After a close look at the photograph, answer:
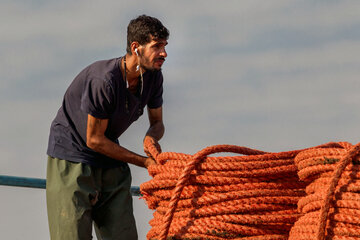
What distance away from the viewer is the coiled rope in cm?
240

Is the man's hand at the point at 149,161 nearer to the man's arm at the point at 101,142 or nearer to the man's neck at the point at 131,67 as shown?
the man's arm at the point at 101,142

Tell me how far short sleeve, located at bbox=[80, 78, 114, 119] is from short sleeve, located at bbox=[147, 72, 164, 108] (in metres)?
0.47

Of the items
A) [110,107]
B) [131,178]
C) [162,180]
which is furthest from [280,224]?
[131,178]

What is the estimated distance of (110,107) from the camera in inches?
136

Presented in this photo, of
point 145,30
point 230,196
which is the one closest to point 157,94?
point 145,30

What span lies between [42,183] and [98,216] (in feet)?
1.39

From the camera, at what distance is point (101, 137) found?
342 cm

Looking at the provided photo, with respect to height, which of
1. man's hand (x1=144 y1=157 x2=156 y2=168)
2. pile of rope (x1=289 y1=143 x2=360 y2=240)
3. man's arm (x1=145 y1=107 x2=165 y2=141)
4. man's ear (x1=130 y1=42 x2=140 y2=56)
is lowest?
pile of rope (x1=289 y1=143 x2=360 y2=240)

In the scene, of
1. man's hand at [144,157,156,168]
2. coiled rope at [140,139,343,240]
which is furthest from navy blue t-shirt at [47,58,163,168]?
coiled rope at [140,139,343,240]

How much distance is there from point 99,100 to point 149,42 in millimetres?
474

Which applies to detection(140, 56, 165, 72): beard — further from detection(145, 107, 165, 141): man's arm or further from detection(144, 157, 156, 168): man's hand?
detection(144, 157, 156, 168): man's hand

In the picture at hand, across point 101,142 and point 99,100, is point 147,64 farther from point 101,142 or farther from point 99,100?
point 101,142

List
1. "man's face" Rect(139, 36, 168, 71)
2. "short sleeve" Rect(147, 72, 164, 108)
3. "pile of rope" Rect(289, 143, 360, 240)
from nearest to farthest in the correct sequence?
"pile of rope" Rect(289, 143, 360, 240), "man's face" Rect(139, 36, 168, 71), "short sleeve" Rect(147, 72, 164, 108)

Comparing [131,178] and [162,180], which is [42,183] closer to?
[131,178]
